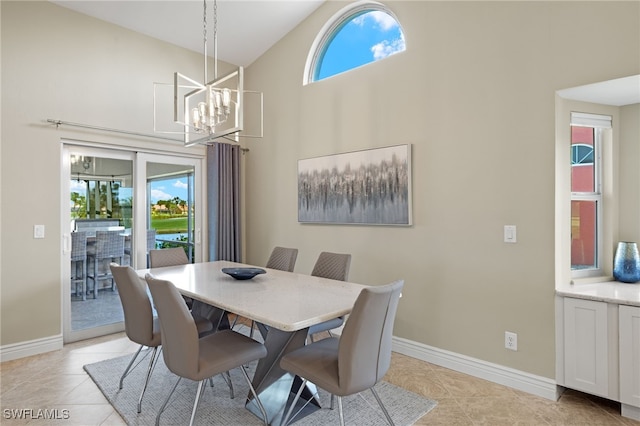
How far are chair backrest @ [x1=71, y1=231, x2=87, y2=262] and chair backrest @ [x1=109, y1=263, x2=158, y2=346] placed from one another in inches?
65.5

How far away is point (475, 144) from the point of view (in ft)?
9.33

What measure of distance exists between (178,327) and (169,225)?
285 centimetres

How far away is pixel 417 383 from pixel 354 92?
2.69 meters

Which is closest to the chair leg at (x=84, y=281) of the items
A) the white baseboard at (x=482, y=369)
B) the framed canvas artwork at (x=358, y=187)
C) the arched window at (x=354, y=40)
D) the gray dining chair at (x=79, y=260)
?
the gray dining chair at (x=79, y=260)

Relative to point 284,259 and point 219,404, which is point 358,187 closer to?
point 284,259

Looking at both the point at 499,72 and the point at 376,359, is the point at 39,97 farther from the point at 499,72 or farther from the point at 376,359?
the point at 499,72

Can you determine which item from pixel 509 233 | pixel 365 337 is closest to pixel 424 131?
pixel 509 233

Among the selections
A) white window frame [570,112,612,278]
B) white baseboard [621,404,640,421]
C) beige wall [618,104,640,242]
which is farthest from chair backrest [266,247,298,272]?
beige wall [618,104,640,242]

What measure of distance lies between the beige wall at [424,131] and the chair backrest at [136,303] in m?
1.62

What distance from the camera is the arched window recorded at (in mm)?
3484

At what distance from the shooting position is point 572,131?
9.49 feet

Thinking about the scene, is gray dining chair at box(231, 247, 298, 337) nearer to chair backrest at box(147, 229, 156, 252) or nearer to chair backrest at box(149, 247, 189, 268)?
chair backrest at box(149, 247, 189, 268)

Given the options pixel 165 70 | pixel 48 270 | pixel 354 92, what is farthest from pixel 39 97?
pixel 354 92

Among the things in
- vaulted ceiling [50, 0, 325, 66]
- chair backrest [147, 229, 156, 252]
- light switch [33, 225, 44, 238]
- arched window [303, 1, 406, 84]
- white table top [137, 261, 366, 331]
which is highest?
vaulted ceiling [50, 0, 325, 66]
